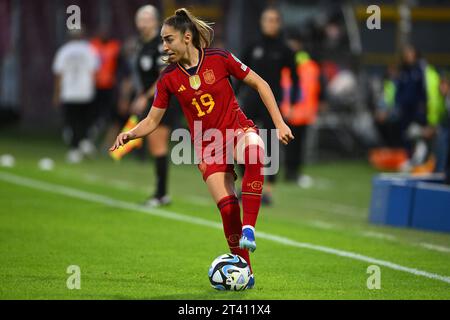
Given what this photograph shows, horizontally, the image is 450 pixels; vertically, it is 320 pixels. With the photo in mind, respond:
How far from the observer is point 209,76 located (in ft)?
29.2

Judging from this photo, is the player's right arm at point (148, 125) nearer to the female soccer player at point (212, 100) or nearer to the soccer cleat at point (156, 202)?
the female soccer player at point (212, 100)

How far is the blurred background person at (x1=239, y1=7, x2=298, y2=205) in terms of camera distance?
15.9 meters

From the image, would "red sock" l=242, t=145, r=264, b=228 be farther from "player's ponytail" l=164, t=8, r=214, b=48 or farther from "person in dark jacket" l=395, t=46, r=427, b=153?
"person in dark jacket" l=395, t=46, r=427, b=153

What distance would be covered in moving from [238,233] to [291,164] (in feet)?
35.4

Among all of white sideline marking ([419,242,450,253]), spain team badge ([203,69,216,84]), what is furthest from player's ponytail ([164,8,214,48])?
white sideline marking ([419,242,450,253])

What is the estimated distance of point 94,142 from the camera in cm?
2830

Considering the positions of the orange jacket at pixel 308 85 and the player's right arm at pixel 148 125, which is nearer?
the player's right arm at pixel 148 125

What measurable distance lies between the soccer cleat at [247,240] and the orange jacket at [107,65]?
17.3m

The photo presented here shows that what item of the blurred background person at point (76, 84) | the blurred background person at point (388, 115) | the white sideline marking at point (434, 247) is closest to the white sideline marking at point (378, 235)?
the white sideline marking at point (434, 247)

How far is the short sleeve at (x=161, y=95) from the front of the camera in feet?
Result: 29.8

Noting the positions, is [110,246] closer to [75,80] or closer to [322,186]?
[322,186]

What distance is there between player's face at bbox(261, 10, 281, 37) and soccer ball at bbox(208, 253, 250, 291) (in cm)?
777

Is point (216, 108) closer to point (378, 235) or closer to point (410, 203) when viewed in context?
point (378, 235)
